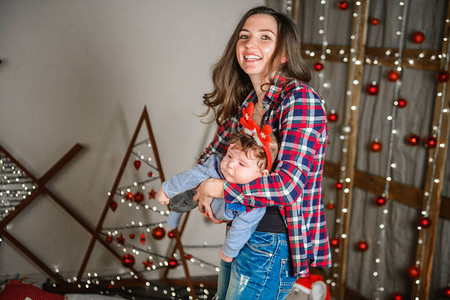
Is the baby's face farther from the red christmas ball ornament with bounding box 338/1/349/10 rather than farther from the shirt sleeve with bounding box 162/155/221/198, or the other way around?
the red christmas ball ornament with bounding box 338/1/349/10

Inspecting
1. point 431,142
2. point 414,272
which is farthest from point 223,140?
point 414,272

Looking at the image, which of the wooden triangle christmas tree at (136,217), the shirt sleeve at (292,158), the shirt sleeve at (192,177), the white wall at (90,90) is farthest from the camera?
the wooden triangle christmas tree at (136,217)

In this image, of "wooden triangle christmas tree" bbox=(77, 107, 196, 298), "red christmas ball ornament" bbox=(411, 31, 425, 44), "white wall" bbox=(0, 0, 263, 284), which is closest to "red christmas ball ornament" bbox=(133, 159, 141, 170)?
"wooden triangle christmas tree" bbox=(77, 107, 196, 298)

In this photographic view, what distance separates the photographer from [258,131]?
5.29 feet

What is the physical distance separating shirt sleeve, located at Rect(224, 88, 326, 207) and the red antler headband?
0.05 metres

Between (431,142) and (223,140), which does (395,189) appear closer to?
(431,142)

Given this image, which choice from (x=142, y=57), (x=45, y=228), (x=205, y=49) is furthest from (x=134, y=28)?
(x=45, y=228)

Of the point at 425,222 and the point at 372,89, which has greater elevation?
the point at 372,89

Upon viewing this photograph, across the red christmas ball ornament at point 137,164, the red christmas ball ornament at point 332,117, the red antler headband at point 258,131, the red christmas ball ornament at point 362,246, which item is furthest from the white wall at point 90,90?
the red antler headband at point 258,131

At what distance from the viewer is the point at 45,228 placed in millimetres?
3516

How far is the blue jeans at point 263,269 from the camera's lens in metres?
1.59

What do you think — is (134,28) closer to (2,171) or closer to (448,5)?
(2,171)

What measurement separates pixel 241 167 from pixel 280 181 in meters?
0.20

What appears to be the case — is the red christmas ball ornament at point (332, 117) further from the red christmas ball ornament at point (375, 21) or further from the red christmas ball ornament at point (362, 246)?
the red christmas ball ornament at point (362, 246)
